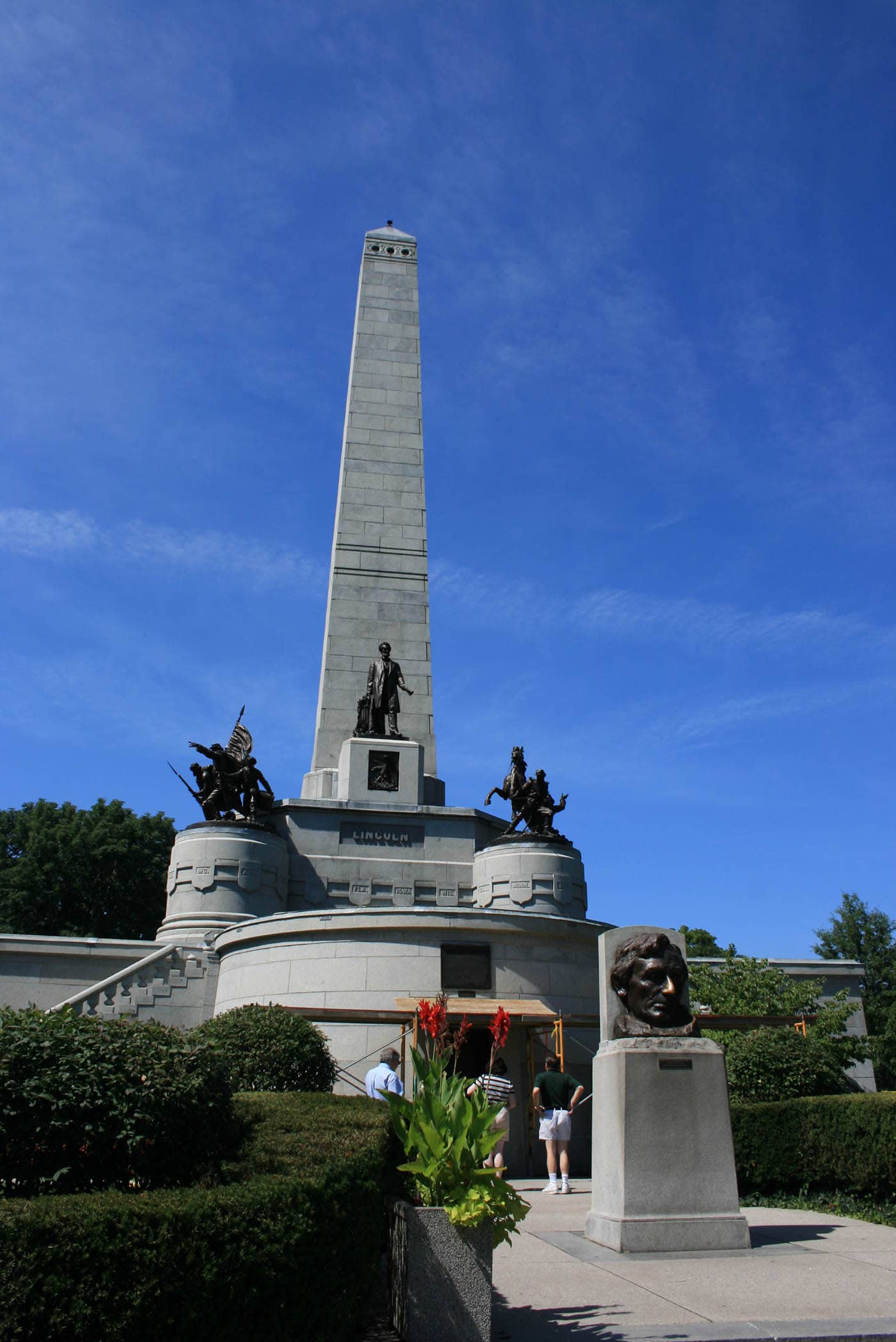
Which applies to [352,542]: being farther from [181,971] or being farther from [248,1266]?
[248,1266]

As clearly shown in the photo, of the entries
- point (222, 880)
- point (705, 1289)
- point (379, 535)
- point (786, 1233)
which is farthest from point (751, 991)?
point (379, 535)

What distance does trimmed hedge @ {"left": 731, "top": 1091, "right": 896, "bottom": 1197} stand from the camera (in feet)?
36.9

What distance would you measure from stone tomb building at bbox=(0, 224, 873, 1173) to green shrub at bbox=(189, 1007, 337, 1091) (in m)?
2.91

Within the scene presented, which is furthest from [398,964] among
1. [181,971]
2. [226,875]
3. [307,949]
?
[226,875]

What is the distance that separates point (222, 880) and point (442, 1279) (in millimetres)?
19973

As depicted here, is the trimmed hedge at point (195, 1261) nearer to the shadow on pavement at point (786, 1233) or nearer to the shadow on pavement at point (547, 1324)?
the shadow on pavement at point (547, 1324)

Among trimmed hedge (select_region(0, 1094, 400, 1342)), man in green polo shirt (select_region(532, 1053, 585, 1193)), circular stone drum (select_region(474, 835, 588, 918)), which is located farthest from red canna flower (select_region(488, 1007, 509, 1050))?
circular stone drum (select_region(474, 835, 588, 918))

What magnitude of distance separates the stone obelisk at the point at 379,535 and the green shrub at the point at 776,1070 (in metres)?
15.8

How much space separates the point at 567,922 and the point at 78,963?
11.6 metres

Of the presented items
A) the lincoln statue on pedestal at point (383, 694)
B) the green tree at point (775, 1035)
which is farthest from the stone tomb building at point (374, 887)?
the green tree at point (775, 1035)

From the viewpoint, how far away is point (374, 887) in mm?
26766

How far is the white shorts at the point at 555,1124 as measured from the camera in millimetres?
13523

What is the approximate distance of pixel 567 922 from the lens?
65.7 feet

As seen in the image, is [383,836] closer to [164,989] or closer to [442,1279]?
[164,989]
